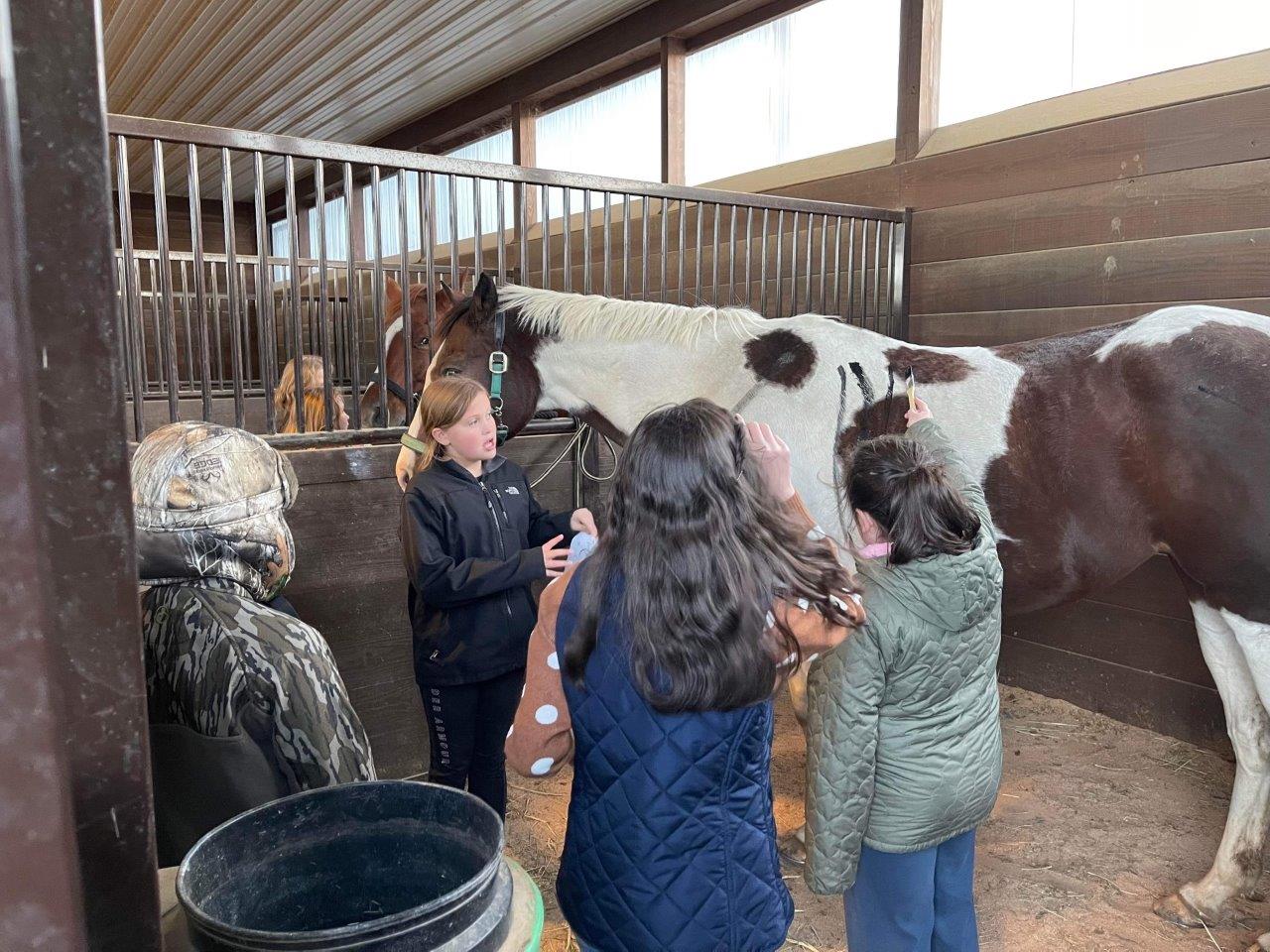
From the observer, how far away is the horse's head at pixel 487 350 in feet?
7.86

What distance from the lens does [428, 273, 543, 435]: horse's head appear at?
239cm

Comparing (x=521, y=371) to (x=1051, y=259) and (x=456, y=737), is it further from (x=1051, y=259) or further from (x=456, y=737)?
(x=1051, y=259)

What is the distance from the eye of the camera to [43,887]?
16.1 inches

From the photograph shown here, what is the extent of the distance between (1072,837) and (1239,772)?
467 mm

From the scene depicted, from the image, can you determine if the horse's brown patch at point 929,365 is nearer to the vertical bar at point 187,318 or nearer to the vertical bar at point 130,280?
the vertical bar at point 130,280

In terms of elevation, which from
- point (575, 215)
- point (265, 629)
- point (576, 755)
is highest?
point (575, 215)

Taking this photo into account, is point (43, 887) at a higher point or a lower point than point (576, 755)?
higher

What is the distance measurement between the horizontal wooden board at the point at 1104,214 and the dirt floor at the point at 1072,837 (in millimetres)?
1804

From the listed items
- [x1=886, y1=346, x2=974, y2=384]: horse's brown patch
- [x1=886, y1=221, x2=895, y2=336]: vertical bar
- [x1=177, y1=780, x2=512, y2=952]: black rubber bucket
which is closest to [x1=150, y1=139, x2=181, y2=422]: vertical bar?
[x1=177, y1=780, x2=512, y2=952]: black rubber bucket

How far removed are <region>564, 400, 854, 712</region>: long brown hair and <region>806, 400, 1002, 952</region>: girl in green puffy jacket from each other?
1.12 ft

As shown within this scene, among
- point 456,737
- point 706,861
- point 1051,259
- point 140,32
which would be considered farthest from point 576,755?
point 140,32

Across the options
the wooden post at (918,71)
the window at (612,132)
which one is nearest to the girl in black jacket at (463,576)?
the wooden post at (918,71)

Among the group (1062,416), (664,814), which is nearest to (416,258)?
(1062,416)

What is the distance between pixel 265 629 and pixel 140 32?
5851 mm
